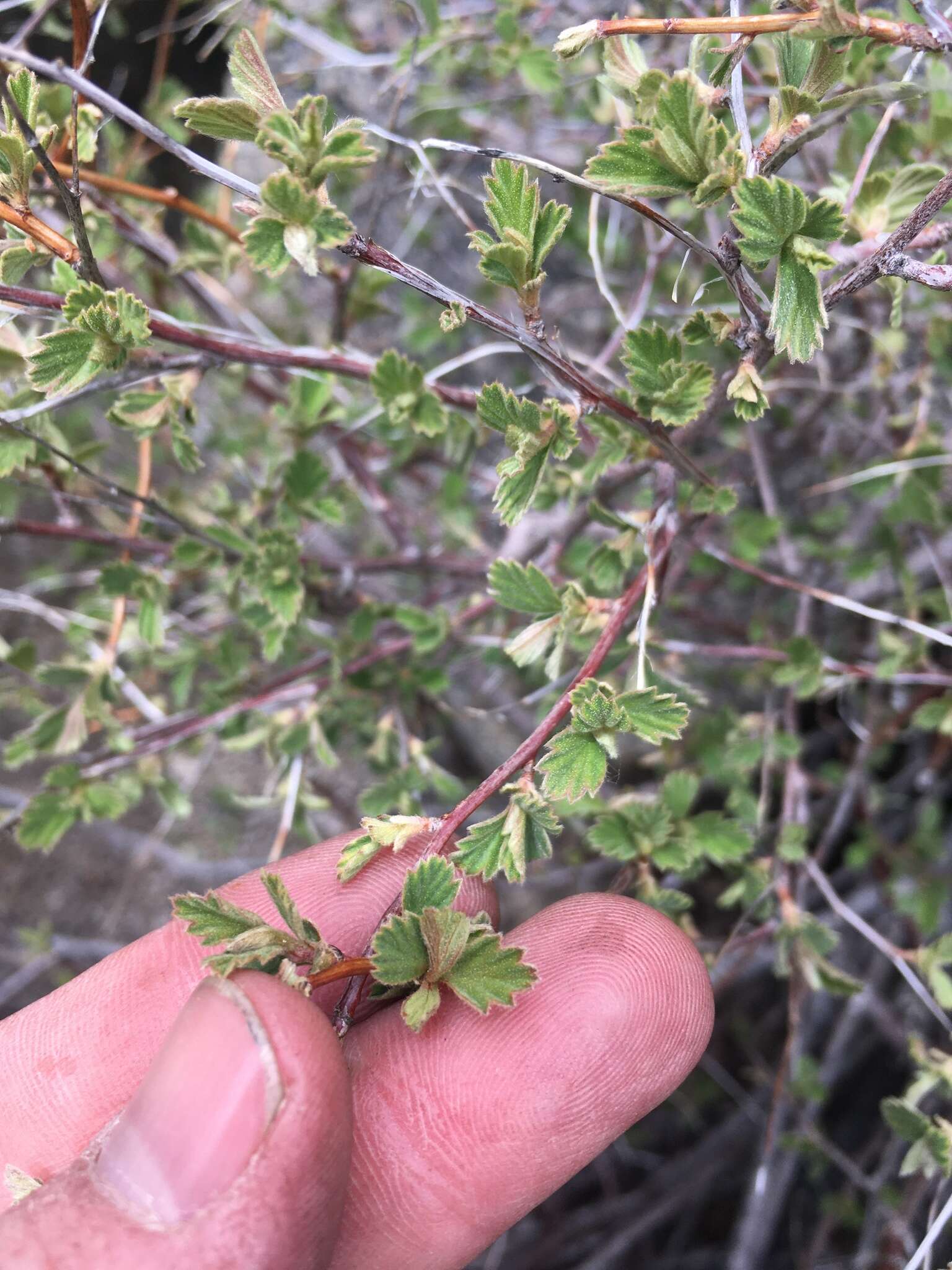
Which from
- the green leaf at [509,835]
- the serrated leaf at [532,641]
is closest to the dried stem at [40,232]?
the serrated leaf at [532,641]

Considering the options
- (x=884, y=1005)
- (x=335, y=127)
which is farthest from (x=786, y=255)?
(x=884, y=1005)

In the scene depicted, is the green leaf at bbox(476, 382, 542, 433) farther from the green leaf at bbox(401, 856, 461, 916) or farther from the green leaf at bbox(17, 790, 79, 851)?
the green leaf at bbox(17, 790, 79, 851)

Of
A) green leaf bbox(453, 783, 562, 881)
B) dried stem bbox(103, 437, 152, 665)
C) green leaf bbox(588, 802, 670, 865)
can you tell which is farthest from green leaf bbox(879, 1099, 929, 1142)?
dried stem bbox(103, 437, 152, 665)

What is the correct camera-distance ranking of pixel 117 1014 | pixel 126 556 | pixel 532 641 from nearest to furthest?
1. pixel 532 641
2. pixel 117 1014
3. pixel 126 556

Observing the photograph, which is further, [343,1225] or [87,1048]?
[87,1048]

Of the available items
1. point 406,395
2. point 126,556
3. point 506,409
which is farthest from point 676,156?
point 126,556

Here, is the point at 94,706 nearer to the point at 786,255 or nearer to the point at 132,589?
the point at 132,589

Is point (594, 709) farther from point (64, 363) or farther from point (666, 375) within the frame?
point (64, 363)
